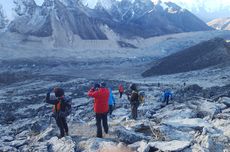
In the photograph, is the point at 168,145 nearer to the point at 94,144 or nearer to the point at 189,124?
the point at 94,144

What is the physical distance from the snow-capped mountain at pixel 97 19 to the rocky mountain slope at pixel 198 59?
2851 cm

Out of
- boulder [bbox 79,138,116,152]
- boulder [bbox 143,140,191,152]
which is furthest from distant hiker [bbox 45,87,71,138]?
boulder [bbox 143,140,191,152]

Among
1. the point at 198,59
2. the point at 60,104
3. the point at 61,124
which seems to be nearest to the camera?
the point at 60,104

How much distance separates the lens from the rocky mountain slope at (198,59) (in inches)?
1531

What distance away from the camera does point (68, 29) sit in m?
68.7

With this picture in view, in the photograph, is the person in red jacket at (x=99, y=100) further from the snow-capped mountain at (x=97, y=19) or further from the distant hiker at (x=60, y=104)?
the snow-capped mountain at (x=97, y=19)

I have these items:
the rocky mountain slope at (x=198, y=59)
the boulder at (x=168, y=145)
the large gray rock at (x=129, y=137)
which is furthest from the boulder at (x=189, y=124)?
the rocky mountain slope at (x=198, y=59)

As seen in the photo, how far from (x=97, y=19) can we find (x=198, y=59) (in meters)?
38.5

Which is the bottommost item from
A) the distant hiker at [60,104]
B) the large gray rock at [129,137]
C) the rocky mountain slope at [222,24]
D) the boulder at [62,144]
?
the boulder at [62,144]

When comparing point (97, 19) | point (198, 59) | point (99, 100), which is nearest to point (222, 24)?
point (97, 19)

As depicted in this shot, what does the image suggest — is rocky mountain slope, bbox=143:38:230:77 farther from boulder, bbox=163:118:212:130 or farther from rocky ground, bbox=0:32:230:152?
boulder, bbox=163:118:212:130

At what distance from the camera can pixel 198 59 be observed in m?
40.4

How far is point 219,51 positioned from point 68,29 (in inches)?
1330

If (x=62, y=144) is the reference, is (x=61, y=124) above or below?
above
